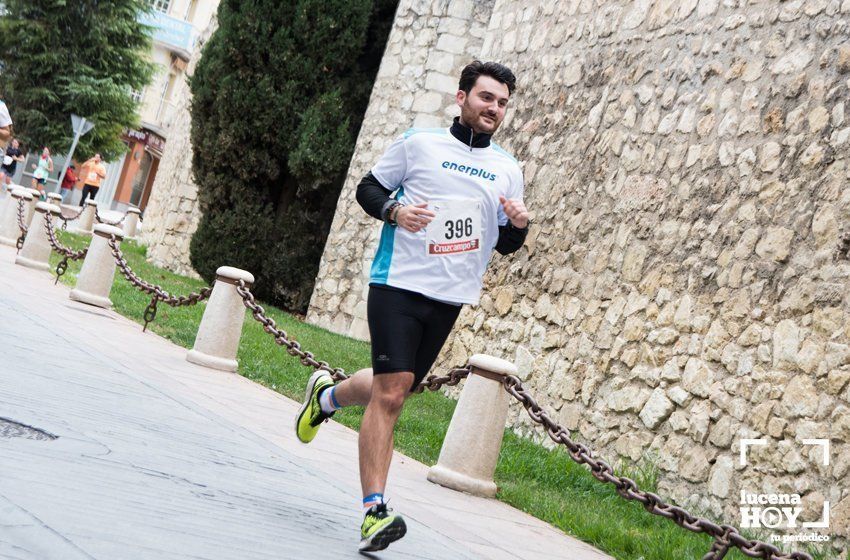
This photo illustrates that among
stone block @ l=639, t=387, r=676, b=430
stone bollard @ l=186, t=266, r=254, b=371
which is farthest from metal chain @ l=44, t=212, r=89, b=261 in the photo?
stone block @ l=639, t=387, r=676, b=430

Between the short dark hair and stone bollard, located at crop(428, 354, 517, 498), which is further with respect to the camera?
stone bollard, located at crop(428, 354, 517, 498)

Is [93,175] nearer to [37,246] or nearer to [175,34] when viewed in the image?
[37,246]

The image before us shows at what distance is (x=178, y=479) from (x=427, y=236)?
1.39 meters

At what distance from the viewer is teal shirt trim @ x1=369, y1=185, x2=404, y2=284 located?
4.71 metres

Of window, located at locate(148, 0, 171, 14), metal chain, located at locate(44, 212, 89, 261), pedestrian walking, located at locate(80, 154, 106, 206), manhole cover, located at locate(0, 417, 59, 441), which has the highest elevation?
window, located at locate(148, 0, 171, 14)

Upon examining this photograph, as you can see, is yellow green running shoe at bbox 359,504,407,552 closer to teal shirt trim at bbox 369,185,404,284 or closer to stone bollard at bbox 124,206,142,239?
teal shirt trim at bbox 369,185,404,284

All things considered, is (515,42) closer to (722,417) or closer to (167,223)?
(722,417)

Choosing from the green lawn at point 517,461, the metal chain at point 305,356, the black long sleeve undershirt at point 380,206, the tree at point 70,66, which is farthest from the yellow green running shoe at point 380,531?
the tree at point 70,66

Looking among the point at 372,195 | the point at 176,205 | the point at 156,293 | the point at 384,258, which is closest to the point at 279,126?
the point at 176,205

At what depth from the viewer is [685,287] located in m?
8.34

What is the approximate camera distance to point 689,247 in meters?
8.45

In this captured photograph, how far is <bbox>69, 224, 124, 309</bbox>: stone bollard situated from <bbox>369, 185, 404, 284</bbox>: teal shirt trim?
28.0 ft

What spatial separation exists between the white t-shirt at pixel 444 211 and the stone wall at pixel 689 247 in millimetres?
2687

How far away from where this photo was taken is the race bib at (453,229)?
4.69m
